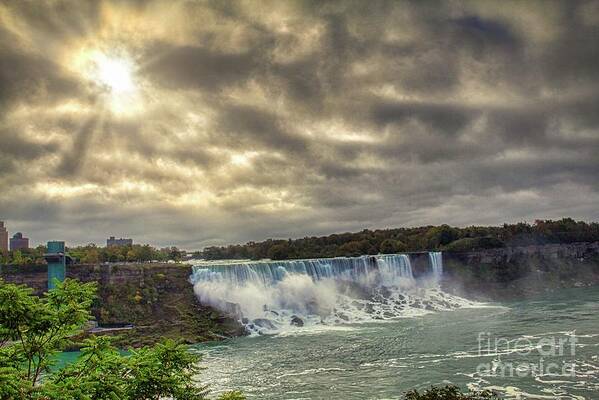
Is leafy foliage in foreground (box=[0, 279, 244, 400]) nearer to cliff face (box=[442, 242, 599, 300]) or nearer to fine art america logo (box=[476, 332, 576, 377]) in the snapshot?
fine art america logo (box=[476, 332, 576, 377])

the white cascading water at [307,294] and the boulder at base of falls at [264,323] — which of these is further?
the white cascading water at [307,294]

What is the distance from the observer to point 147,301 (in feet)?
148

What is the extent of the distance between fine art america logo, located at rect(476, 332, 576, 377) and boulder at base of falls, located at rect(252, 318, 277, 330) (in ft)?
58.5

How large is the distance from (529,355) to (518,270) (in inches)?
1904

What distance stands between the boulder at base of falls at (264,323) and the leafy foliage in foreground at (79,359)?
34105 mm

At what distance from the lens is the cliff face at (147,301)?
4041 cm

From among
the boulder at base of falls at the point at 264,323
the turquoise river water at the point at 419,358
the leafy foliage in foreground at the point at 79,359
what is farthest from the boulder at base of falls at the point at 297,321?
the leafy foliage in foreground at the point at 79,359

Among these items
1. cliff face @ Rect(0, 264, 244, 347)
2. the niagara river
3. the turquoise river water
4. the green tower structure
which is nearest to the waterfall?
the niagara river

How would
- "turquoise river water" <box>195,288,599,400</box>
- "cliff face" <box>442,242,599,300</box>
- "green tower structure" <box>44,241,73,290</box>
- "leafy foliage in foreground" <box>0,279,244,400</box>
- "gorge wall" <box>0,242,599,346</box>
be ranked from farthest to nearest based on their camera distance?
1. "cliff face" <box>442,242,599,300</box>
2. "green tower structure" <box>44,241,73,290</box>
3. "gorge wall" <box>0,242,599,346</box>
4. "turquoise river water" <box>195,288,599,400</box>
5. "leafy foliage in foreground" <box>0,279,244,400</box>

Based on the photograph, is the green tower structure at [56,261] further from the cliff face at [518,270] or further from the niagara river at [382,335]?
the cliff face at [518,270]

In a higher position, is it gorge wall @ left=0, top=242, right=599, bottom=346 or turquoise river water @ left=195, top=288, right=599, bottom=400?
gorge wall @ left=0, top=242, right=599, bottom=346

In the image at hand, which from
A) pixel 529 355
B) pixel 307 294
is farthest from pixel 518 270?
pixel 529 355

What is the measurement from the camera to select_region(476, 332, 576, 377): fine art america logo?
70.7 ft

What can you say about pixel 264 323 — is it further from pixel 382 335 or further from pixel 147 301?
pixel 382 335
